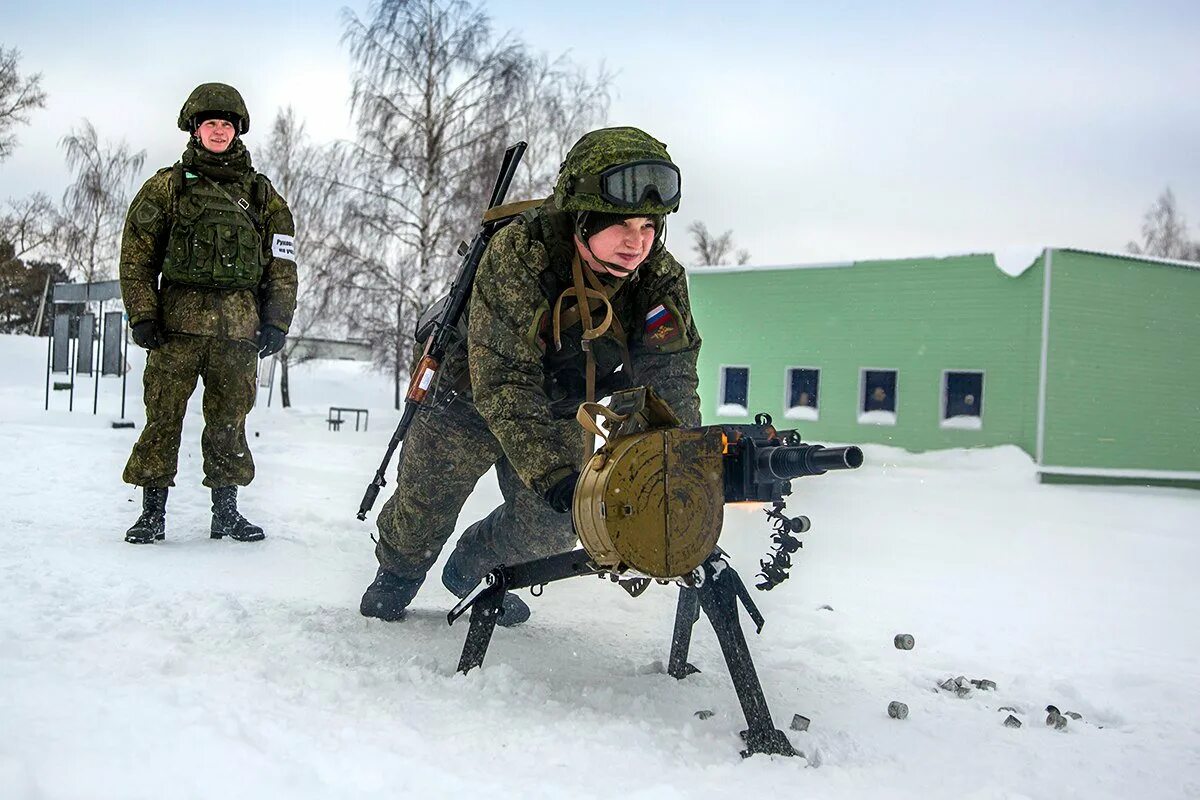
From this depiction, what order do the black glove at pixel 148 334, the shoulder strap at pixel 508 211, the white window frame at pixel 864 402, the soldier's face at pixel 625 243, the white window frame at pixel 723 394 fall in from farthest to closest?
the white window frame at pixel 723 394 < the white window frame at pixel 864 402 < the black glove at pixel 148 334 < the shoulder strap at pixel 508 211 < the soldier's face at pixel 625 243

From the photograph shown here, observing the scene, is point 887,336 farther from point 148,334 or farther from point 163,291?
point 148,334

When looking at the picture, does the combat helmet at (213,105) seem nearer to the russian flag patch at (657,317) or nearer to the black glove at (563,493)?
the russian flag patch at (657,317)

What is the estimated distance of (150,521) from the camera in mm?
4574

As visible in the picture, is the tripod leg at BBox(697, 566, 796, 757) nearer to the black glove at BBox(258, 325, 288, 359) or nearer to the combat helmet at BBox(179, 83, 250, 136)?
the black glove at BBox(258, 325, 288, 359)

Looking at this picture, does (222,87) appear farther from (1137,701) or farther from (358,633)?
(1137,701)

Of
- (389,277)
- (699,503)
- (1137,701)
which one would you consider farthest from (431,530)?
(389,277)

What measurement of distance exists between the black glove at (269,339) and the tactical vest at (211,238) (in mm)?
234

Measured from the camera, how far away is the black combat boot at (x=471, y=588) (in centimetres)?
374

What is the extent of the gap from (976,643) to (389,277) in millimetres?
19209

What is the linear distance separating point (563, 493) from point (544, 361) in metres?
0.67

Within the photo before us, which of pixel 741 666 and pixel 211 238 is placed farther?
pixel 211 238

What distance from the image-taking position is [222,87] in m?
4.74

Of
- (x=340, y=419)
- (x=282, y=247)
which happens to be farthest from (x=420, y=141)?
(x=282, y=247)

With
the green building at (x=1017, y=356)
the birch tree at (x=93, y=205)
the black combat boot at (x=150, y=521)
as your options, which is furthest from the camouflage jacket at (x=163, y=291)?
the birch tree at (x=93, y=205)
